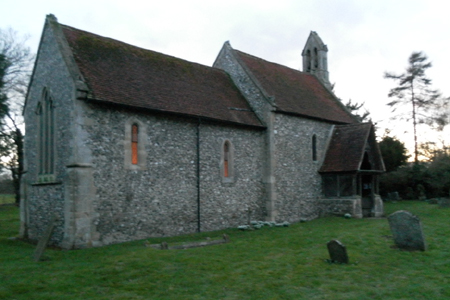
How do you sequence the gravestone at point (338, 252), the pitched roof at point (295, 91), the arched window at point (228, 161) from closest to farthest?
the gravestone at point (338, 252)
the arched window at point (228, 161)
the pitched roof at point (295, 91)

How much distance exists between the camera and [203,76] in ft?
72.9

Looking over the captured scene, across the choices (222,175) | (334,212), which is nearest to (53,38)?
(222,175)

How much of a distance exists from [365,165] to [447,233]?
1115 centimetres

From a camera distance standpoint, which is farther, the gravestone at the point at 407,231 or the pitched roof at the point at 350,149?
the pitched roof at the point at 350,149

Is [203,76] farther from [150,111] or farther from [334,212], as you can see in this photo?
[334,212]

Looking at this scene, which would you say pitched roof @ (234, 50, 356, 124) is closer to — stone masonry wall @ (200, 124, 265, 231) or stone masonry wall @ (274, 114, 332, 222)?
stone masonry wall @ (274, 114, 332, 222)

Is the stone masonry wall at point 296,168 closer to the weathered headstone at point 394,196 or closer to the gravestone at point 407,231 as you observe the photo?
the gravestone at point 407,231

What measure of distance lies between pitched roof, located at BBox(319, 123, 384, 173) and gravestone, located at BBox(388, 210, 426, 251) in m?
10.0

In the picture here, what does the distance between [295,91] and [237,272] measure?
17.2 metres

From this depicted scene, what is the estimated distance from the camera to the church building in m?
14.9

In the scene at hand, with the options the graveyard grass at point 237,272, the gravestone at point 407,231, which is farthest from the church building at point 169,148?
the gravestone at point 407,231

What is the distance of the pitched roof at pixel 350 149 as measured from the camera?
22.9m

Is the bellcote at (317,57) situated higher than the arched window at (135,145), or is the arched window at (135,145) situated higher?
the bellcote at (317,57)

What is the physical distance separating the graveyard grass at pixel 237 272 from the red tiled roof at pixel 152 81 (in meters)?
5.88
